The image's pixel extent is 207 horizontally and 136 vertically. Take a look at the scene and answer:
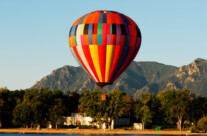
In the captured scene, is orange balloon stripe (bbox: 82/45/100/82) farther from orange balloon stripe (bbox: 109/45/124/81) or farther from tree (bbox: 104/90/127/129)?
tree (bbox: 104/90/127/129)

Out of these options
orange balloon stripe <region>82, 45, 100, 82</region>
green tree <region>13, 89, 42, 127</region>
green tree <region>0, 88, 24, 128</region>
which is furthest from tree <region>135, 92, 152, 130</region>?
orange balloon stripe <region>82, 45, 100, 82</region>

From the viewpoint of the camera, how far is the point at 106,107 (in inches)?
4496

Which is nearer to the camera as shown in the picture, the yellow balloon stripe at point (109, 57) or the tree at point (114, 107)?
the yellow balloon stripe at point (109, 57)

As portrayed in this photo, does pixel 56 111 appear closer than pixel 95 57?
No

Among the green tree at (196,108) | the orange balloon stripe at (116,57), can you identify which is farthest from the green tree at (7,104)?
the orange balloon stripe at (116,57)

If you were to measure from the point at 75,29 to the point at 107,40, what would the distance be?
569cm

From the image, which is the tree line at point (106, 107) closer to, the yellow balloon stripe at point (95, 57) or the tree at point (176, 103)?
the tree at point (176, 103)

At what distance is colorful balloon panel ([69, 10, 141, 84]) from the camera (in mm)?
63312

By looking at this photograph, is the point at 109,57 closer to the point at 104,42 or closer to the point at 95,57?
the point at 95,57

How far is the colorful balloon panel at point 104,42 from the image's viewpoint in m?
63.3

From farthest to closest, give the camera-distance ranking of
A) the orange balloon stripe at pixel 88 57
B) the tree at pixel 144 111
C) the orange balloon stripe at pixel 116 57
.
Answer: the tree at pixel 144 111 → the orange balloon stripe at pixel 88 57 → the orange balloon stripe at pixel 116 57

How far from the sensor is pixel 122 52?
64.3 m

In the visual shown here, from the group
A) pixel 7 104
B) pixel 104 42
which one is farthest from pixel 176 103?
pixel 104 42

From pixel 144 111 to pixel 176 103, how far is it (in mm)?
9628
